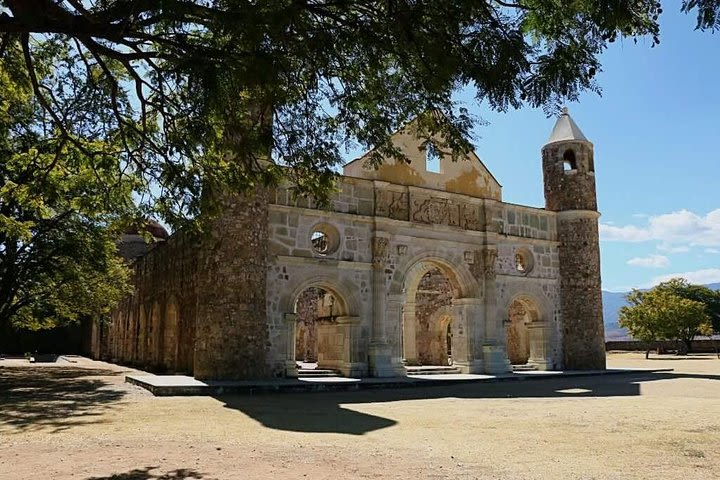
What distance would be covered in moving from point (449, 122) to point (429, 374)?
12.9m

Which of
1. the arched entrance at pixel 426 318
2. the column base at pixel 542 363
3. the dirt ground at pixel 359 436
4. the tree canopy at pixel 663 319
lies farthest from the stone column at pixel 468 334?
the tree canopy at pixel 663 319

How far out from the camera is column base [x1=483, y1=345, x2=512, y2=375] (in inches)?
755

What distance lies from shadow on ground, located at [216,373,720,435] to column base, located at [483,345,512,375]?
1313mm

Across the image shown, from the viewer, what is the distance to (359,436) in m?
7.86

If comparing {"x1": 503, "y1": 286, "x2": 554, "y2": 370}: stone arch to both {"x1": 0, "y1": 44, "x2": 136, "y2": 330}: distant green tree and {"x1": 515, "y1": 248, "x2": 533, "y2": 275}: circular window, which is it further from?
{"x1": 0, "y1": 44, "x2": 136, "y2": 330}: distant green tree

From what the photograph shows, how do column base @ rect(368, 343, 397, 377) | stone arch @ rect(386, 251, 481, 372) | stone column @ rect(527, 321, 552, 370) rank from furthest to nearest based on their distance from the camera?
stone column @ rect(527, 321, 552, 370) → stone arch @ rect(386, 251, 481, 372) → column base @ rect(368, 343, 397, 377)

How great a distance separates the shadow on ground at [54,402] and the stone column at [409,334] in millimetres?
10986

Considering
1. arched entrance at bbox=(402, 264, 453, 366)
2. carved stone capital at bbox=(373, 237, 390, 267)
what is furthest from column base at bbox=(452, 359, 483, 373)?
arched entrance at bbox=(402, 264, 453, 366)

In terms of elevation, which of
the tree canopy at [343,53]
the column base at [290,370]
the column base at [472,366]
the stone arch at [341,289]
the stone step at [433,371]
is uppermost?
the tree canopy at [343,53]

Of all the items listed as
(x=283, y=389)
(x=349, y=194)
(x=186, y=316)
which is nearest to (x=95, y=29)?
(x=283, y=389)

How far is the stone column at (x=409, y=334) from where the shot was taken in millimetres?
23656

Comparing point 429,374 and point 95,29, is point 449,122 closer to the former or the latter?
point 95,29

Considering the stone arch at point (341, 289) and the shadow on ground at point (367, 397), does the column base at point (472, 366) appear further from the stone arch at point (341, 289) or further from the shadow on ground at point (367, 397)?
the stone arch at point (341, 289)

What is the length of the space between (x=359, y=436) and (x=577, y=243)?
1607cm
